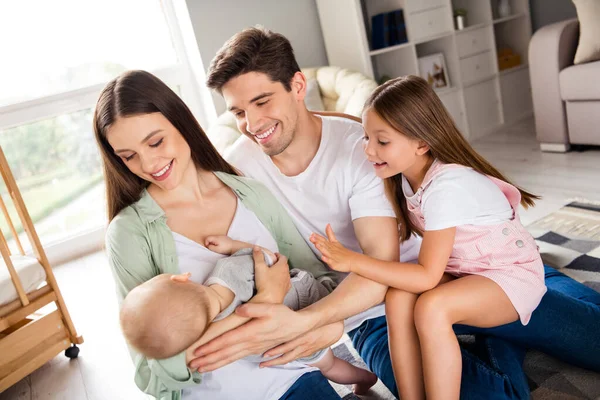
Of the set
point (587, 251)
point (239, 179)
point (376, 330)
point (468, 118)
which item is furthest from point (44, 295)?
point (468, 118)

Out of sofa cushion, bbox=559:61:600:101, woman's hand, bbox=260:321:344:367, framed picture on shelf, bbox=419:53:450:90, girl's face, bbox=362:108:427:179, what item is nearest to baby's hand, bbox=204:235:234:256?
woman's hand, bbox=260:321:344:367

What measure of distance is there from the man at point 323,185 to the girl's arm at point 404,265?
2.0 inches

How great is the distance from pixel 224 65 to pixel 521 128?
3.33 m

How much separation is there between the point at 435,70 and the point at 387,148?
2.98 m

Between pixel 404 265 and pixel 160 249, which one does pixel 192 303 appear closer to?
pixel 160 249

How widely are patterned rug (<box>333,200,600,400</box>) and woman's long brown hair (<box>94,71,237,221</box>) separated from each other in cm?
82

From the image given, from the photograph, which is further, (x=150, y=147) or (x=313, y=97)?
(x=313, y=97)

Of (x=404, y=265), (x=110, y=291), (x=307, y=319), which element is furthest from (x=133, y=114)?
(x=110, y=291)

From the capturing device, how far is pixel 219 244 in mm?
1306

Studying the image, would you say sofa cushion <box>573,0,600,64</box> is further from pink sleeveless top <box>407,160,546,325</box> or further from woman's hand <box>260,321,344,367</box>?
woman's hand <box>260,321,344,367</box>

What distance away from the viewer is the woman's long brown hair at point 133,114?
1.26 metres

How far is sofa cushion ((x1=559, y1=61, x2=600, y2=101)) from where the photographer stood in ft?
9.98

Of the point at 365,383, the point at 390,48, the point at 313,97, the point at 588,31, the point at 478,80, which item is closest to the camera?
the point at 365,383

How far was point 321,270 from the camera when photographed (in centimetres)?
152
